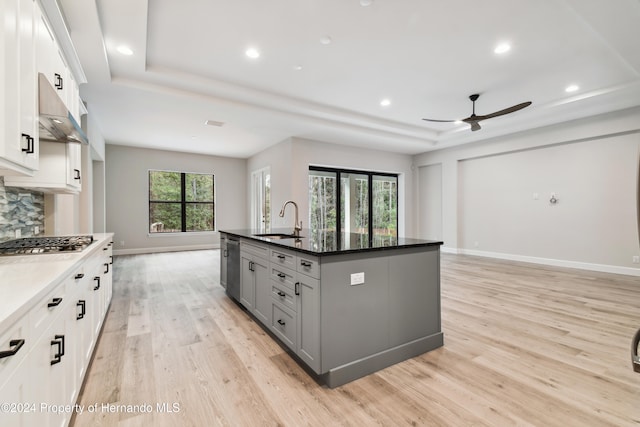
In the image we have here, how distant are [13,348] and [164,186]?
8143 mm

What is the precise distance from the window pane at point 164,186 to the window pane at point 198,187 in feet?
0.80

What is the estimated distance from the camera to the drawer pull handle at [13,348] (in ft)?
2.64

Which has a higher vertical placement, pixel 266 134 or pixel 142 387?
pixel 266 134

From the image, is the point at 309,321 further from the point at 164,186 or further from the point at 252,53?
the point at 164,186

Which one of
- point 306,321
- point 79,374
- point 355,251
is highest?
point 355,251

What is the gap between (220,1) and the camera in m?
2.59

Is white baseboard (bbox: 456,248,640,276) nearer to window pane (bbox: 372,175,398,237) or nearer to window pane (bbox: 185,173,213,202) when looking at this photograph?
window pane (bbox: 372,175,398,237)

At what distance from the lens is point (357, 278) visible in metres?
2.05

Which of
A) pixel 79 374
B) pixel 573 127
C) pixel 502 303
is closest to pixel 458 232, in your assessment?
pixel 573 127

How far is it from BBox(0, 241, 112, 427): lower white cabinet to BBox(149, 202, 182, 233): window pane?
22.0 ft

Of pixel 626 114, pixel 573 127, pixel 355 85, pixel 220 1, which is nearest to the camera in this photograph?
pixel 220 1

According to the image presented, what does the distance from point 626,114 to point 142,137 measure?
9.41m

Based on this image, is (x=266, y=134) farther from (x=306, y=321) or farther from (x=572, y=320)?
Result: (x=572, y=320)

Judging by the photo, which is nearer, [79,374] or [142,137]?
[79,374]
